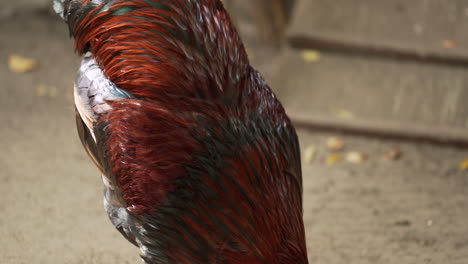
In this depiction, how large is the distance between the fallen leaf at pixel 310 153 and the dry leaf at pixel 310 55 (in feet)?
2.92

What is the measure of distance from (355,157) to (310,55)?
1.10 meters

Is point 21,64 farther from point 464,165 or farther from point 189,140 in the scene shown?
point 464,165

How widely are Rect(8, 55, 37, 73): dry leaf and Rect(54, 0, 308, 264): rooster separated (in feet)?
9.07

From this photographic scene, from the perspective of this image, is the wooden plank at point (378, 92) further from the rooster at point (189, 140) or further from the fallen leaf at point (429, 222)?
the rooster at point (189, 140)

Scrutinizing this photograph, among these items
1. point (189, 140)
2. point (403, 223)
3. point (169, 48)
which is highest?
point (169, 48)

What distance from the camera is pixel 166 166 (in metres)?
2.64

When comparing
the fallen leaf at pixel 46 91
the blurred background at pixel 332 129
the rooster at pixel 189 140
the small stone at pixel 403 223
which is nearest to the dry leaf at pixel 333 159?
the blurred background at pixel 332 129

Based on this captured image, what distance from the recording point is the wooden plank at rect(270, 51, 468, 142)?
15.7 feet

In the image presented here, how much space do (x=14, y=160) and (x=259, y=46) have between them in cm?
236

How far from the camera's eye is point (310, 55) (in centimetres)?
534

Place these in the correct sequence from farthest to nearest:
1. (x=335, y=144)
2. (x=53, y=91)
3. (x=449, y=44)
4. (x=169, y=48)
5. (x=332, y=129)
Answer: (x=53, y=91)
(x=449, y=44)
(x=332, y=129)
(x=335, y=144)
(x=169, y=48)

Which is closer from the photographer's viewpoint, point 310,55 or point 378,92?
point 378,92

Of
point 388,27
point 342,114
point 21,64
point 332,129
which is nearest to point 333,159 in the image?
point 332,129

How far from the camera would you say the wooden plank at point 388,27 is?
518 cm
